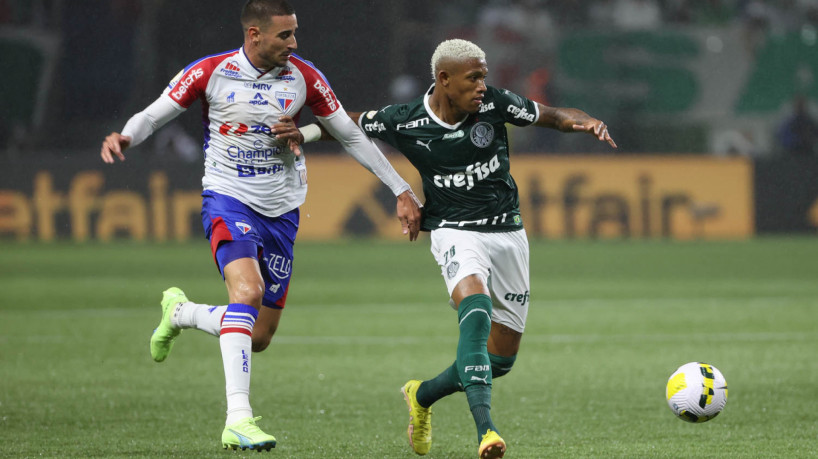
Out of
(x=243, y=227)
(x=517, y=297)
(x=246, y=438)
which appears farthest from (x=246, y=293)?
(x=517, y=297)

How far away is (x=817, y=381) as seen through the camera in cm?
820

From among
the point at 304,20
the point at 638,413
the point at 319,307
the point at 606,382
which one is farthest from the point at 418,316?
the point at 304,20

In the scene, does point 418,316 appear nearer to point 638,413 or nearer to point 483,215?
point 638,413

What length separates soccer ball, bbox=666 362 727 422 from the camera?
609 centimetres

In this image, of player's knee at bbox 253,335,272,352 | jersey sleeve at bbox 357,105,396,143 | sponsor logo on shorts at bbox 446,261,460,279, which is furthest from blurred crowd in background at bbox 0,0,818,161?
sponsor logo on shorts at bbox 446,261,460,279

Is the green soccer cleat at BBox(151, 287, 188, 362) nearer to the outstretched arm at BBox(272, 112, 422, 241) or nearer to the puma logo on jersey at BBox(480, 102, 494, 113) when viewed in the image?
Result: the outstretched arm at BBox(272, 112, 422, 241)

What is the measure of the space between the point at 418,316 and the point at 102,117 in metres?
12.0

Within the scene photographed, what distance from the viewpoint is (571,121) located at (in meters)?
6.16

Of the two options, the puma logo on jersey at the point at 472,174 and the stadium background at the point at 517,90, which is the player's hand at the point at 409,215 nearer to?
the puma logo on jersey at the point at 472,174

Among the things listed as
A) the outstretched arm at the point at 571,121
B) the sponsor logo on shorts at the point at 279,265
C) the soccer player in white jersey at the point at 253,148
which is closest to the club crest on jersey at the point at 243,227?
the soccer player in white jersey at the point at 253,148

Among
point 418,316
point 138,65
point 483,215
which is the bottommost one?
point 418,316

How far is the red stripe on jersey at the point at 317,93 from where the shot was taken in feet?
21.4

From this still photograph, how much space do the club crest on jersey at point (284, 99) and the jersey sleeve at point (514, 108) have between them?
109 cm

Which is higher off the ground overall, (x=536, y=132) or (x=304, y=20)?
(x=304, y=20)
